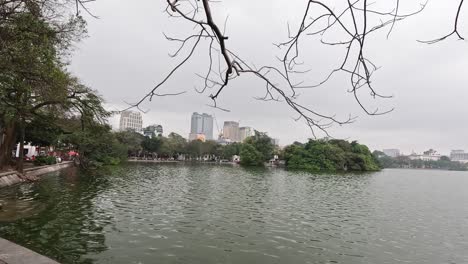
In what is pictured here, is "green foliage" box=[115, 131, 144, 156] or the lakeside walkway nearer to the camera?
the lakeside walkway

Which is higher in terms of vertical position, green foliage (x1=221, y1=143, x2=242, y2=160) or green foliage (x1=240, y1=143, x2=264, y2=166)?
green foliage (x1=221, y1=143, x2=242, y2=160)

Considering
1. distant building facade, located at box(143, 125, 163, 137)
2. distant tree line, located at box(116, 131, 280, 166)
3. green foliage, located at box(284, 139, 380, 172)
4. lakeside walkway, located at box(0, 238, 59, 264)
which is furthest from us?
distant building facade, located at box(143, 125, 163, 137)

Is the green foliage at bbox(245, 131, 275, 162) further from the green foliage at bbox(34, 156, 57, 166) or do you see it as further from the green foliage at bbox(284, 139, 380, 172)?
the green foliage at bbox(34, 156, 57, 166)

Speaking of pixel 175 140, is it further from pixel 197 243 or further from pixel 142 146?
pixel 197 243

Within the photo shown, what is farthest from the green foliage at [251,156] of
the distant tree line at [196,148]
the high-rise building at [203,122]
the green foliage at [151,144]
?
the high-rise building at [203,122]

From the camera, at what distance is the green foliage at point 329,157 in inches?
3469

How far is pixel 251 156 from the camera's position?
9525cm

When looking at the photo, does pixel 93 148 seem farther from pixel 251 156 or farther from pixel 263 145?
pixel 263 145

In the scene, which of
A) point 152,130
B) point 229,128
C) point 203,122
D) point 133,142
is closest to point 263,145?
point 133,142

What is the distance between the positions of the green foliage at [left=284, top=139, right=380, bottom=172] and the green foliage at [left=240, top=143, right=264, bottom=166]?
25.5 ft

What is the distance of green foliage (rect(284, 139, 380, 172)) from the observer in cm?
8812

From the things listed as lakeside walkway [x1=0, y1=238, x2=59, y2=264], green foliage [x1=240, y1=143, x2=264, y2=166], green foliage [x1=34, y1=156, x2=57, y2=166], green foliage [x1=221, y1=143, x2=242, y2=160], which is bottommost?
lakeside walkway [x1=0, y1=238, x2=59, y2=264]

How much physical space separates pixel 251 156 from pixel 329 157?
19.3 metres

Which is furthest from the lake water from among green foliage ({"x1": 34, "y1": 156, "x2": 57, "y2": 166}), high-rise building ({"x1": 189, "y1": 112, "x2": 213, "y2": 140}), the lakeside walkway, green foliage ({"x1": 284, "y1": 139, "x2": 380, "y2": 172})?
green foliage ({"x1": 284, "y1": 139, "x2": 380, "y2": 172})
